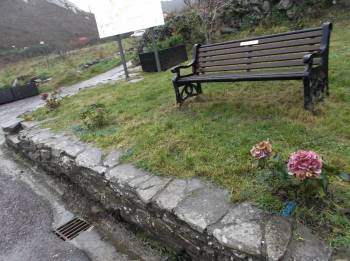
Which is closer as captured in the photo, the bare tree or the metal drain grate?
the metal drain grate

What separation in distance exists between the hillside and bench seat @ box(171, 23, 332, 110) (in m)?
35.3

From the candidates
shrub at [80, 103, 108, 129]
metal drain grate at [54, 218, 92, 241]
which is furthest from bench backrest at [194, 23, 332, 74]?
metal drain grate at [54, 218, 92, 241]

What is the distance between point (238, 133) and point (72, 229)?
2.21 metres

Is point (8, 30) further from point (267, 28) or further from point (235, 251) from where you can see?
point (235, 251)

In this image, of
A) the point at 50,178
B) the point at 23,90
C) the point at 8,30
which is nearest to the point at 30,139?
the point at 50,178

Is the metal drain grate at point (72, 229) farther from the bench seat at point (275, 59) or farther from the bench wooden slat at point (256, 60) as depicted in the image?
the bench wooden slat at point (256, 60)

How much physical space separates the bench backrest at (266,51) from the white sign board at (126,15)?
3.65 metres

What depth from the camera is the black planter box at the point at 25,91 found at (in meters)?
12.5

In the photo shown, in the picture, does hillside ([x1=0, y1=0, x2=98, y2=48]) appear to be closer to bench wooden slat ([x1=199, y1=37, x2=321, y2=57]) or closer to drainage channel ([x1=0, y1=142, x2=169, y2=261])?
bench wooden slat ([x1=199, y1=37, x2=321, y2=57])

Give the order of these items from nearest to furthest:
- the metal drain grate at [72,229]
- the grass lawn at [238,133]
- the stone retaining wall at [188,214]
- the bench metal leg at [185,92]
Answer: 1. the stone retaining wall at [188,214]
2. the grass lawn at [238,133]
3. the metal drain grate at [72,229]
4. the bench metal leg at [185,92]

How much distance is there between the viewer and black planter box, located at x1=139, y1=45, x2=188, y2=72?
10.1 metres

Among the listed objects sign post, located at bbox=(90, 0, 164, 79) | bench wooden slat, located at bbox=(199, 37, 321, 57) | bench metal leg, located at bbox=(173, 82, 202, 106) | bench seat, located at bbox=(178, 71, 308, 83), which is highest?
sign post, located at bbox=(90, 0, 164, 79)

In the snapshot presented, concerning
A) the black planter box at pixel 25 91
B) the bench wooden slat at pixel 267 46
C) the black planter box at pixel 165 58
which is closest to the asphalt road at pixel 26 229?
the bench wooden slat at pixel 267 46

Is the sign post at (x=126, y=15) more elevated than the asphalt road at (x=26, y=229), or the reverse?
the sign post at (x=126, y=15)
